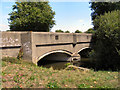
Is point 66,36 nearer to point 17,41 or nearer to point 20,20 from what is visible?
point 17,41

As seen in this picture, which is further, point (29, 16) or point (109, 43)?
point (29, 16)

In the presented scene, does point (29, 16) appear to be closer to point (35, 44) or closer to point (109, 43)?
point (35, 44)

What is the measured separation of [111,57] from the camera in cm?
1459

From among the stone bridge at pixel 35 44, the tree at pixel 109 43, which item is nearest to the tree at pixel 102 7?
the stone bridge at pixel 35 44

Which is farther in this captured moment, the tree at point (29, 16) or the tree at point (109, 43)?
the tree at point (29, 16)

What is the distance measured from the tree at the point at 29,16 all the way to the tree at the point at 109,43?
13.1 metres

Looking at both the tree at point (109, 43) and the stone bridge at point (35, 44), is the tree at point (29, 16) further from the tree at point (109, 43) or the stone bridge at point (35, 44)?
the tree at point (109, 43)

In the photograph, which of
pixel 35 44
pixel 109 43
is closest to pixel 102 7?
pixel 109 43

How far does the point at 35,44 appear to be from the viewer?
14.1m

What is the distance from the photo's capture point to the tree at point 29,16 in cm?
2427

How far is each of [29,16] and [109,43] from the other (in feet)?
51.6

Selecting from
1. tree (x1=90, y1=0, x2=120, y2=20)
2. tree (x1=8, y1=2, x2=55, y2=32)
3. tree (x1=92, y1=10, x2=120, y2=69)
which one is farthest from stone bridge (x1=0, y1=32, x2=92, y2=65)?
tree (x1=90, y1=0, x2=120, y2=20)

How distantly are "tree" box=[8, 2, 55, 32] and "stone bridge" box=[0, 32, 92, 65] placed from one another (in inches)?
327

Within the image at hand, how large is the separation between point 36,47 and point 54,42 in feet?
10.7
